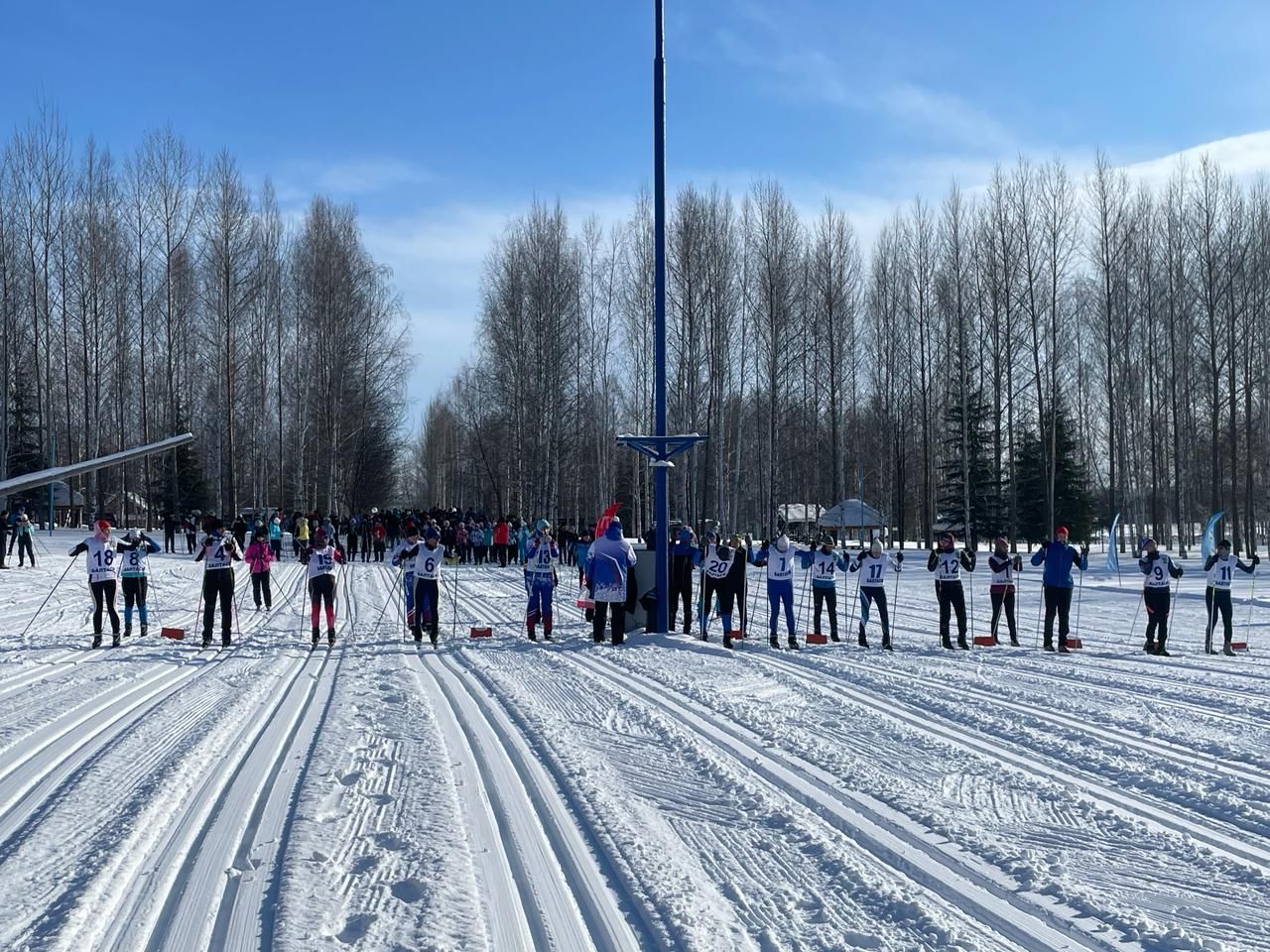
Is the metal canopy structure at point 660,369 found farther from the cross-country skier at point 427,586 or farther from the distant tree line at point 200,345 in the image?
the distant tree line at point 200,345

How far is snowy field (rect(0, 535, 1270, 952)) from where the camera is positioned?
14.0ft

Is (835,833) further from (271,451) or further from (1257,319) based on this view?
(271,451)

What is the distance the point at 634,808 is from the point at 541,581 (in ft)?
32.1

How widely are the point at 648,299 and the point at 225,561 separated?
3134cm


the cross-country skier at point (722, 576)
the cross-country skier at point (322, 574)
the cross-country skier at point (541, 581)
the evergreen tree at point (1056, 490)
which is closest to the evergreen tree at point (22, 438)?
the cross-country skier at point (322, 574)

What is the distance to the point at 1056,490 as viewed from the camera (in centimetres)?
4703

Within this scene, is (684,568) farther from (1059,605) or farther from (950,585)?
(1059,605)

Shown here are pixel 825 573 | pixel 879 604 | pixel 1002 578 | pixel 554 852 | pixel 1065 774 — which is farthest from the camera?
pixel 1002 578

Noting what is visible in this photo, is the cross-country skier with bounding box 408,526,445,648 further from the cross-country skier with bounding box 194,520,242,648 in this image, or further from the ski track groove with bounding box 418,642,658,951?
the ski track groove with bounding box 418,642,658,951

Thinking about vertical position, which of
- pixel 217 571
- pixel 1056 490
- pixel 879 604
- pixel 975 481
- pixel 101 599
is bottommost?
pixel 879 604

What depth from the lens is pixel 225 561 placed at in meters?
14.9

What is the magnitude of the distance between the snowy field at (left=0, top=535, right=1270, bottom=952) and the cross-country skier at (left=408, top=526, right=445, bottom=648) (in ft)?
9.83

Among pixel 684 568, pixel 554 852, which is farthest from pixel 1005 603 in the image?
pixel 554 852

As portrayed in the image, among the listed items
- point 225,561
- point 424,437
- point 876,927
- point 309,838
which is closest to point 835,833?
point 876,927
